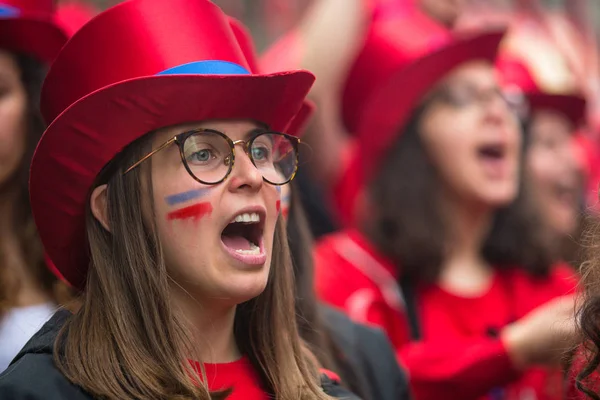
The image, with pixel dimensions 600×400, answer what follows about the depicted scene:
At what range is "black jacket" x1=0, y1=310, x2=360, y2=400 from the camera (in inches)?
85.7

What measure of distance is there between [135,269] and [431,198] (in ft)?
7.15

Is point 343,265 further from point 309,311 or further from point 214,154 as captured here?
point 214,154

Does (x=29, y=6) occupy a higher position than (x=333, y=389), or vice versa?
(x=29, y=6)

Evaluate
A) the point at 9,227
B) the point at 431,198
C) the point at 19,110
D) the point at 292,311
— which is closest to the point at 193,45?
the point at 292,311

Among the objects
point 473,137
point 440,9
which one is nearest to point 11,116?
point 473,137

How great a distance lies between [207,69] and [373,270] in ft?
6.06

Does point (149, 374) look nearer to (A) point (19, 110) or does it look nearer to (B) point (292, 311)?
(B) point (292, 311)

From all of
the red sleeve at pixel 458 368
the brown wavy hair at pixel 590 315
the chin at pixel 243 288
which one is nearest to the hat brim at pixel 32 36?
the chin at pixel 243 288

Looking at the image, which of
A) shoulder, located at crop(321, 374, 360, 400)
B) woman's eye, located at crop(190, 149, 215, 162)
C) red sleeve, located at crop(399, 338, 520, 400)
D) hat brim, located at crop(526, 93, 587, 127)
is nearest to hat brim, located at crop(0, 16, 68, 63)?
woman's eye, located at crop(190, 149, 215, 162)

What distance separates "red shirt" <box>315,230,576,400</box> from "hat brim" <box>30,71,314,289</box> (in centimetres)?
149

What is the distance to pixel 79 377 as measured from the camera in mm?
2225

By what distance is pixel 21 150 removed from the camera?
317 cm

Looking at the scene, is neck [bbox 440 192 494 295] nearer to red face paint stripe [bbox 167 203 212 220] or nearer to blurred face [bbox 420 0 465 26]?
blurred face [bbox 420 0 465 26]

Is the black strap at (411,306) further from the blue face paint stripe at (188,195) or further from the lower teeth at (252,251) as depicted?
the blue face paint stripe at (188,195)
